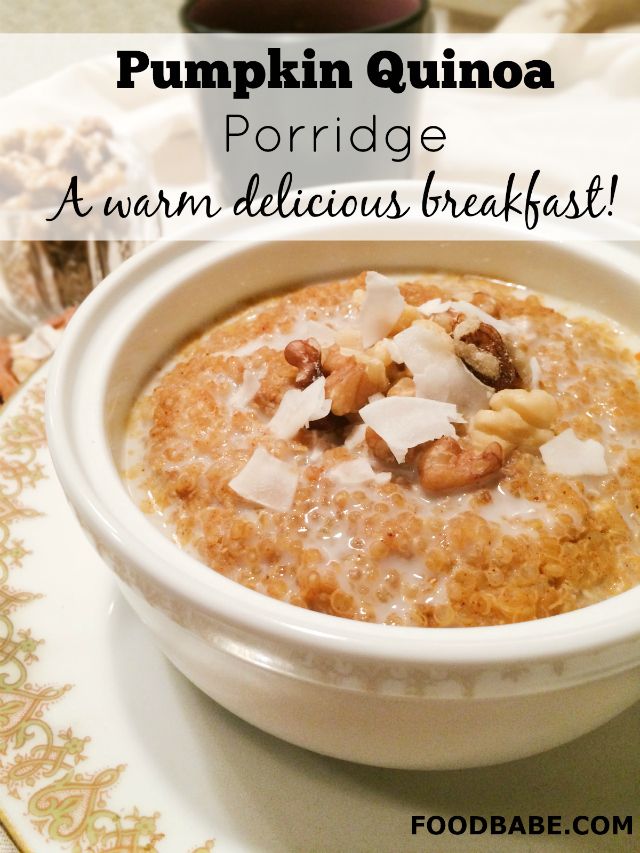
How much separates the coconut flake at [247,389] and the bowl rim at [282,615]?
0.16m

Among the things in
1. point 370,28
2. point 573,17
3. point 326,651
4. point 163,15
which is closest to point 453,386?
point 326,651

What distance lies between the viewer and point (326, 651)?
2.02 feet

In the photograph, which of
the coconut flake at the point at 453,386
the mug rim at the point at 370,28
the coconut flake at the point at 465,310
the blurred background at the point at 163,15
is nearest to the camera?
the coconut flake at the point at 453,386

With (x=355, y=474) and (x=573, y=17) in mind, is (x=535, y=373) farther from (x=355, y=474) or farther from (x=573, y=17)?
(x=573, y=17)

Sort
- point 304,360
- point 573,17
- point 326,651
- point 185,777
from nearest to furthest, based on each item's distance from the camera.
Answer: point 326,651, point 185,777, point 304,360, point 573,17

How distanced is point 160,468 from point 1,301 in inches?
35.2


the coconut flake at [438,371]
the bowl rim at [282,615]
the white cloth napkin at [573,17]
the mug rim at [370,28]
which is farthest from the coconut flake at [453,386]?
the white cloth napkin at [573,17]

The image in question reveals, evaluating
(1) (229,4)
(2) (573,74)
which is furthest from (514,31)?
(1) (229,4)

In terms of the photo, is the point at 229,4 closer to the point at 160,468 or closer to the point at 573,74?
the point at 573,74

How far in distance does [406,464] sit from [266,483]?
0.15 meters

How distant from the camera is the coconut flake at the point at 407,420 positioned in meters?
0.80

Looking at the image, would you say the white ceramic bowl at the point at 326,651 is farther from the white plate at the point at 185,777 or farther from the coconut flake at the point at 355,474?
the coconut flake at the point at 355,474

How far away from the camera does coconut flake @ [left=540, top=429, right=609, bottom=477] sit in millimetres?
833

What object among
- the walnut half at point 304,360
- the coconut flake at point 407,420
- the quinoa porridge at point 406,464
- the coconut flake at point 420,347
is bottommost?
the quinoa porridge at point 406,464
